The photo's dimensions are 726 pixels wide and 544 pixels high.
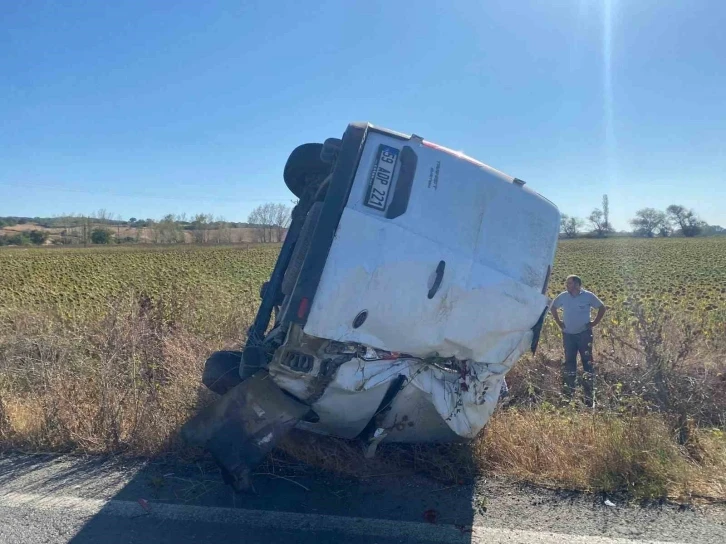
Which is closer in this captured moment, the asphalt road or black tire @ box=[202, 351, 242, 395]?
the asphalt road

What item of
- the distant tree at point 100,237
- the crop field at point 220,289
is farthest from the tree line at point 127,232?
the crop field at point 220,289

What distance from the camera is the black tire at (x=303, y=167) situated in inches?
187

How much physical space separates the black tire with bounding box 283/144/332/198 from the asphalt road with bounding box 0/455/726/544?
2.19 m

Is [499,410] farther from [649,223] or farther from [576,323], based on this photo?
[649,223]

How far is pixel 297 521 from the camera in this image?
134 inches

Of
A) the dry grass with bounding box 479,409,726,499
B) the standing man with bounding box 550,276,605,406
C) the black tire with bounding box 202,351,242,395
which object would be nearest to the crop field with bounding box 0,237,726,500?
the dry grass with bounding box 479,409,726,499

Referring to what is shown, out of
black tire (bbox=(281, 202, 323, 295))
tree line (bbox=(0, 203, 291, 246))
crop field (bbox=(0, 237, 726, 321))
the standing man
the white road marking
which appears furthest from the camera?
tree line (bbox=(0, 203, 291, 246))

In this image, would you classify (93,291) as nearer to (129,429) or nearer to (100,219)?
(129,429)

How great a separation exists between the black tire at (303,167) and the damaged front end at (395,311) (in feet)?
2.29

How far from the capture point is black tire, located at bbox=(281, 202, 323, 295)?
420 cm

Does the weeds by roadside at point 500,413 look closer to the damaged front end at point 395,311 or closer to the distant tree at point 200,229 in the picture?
the damaged front end at point 395,311

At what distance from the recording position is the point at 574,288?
757 centimetres

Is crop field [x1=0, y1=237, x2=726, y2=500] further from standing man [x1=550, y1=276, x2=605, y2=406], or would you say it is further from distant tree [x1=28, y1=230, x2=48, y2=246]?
distant tree [x1=28, y1=230, x2=48, y2=246]

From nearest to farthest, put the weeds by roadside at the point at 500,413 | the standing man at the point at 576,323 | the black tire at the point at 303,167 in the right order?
the weeds by roadside at the point at 500,413 → the black tire at the point at 303,167 → the standing man at the point at 576,323
